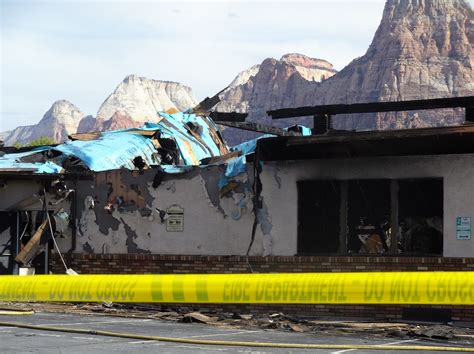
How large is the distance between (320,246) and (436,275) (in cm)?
518

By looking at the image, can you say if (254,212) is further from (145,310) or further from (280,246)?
(145,310)

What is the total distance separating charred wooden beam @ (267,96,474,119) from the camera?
15656 mm

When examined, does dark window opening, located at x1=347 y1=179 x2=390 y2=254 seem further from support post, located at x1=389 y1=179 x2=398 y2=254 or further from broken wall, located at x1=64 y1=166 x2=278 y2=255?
broken wall, located at x1=64 y1=166 x2=278 y2=255

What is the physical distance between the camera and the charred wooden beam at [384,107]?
51.4 ft

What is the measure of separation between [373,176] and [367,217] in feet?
3.21

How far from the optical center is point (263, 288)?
39.6 feet

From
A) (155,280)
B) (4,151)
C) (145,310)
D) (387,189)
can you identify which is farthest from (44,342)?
(4,151)

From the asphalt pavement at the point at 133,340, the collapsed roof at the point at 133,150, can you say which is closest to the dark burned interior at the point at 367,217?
the asphalt pavement at the point at 133,340

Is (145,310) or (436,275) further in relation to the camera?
(145,310)

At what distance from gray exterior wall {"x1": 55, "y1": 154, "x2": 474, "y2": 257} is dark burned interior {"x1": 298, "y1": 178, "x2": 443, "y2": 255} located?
0.23 metres

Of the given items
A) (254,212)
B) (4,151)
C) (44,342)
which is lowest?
(44,342)

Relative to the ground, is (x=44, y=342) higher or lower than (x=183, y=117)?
lower

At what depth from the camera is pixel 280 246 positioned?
16.8 meters

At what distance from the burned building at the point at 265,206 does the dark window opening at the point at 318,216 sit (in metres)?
0.02
